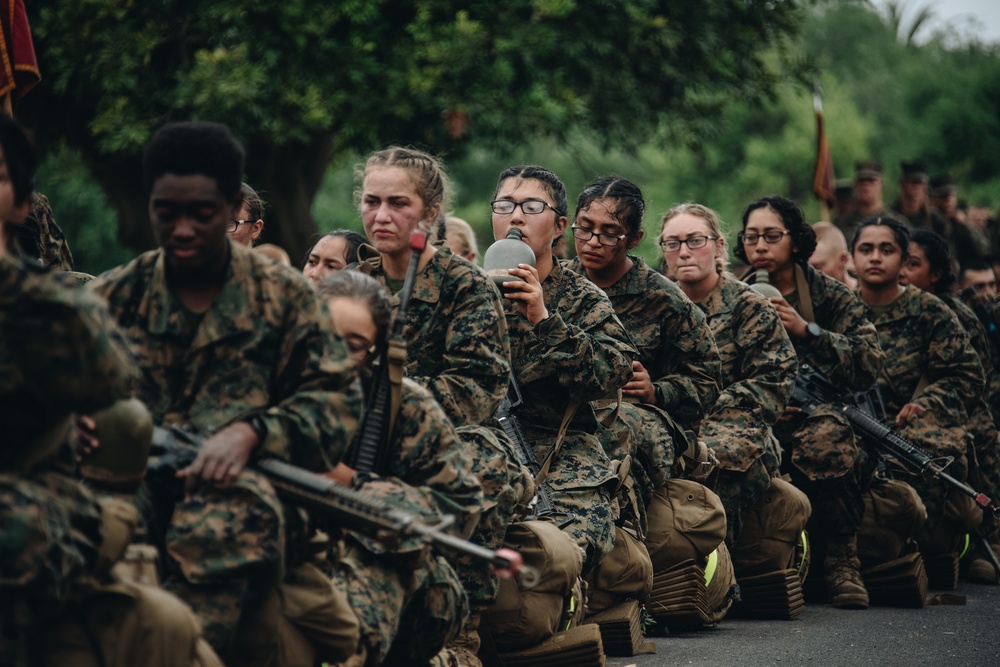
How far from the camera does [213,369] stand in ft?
15.4

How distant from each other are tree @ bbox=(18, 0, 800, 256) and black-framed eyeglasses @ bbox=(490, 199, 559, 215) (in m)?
7.50

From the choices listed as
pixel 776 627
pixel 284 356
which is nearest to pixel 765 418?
pixel 776 627

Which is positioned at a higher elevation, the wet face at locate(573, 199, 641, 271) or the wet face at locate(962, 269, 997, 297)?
the wet face at locate(573, 199, 641, 271)

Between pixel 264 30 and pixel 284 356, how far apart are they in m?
10.9

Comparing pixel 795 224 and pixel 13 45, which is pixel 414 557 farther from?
pixel 795 224

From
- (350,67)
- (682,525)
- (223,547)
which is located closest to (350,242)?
(682,525)

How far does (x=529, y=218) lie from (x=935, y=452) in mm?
4398

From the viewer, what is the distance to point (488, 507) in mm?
6055

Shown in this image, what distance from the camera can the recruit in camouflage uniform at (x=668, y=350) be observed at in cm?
838

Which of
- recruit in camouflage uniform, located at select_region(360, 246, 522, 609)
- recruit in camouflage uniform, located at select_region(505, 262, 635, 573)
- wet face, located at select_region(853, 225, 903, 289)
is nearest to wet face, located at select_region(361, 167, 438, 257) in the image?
recruit in camouflage uniform, located at select_region(360, 246, 522, 609)

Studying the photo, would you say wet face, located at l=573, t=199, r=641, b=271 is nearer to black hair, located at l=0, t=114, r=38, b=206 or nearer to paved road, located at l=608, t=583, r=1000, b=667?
paved road, located at l=608, t=583, r=1000, b=667

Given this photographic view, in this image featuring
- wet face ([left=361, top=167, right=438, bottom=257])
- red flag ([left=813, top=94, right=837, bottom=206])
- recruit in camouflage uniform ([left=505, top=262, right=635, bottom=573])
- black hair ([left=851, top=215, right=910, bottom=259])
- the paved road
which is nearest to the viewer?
wet face ([left=361, top=167, right=438, bottom=257])

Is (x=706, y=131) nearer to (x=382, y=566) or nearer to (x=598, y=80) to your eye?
(x=598, y=80)

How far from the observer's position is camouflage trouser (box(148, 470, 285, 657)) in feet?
14.5
